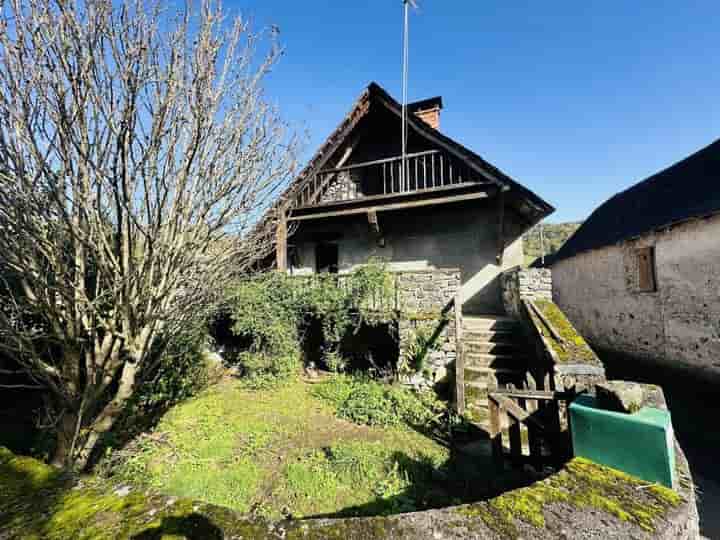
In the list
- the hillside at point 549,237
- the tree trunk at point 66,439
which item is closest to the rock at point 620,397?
the tree trunk at point 66,439

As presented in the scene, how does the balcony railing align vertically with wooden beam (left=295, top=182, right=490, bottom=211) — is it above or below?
above

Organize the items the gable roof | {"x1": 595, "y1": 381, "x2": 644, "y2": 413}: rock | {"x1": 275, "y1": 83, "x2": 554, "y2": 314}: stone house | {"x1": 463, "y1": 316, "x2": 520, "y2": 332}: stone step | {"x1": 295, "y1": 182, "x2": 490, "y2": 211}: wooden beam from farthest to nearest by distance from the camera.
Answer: {"x1": 275, "y1": 83, "x2": 554, "y2": 314}: stone house
{"x1": 295, "y1": 182, "x2": 490, "y2": 211}: wooden beam
the gable roof
{"x1": 463, "y1": 316, "x2": 520, "y2": 332}: stone step
{"x1": 595, "y1": 381, "x2": 644, "y2": 413}: rock

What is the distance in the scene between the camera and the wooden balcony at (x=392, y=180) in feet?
26.3

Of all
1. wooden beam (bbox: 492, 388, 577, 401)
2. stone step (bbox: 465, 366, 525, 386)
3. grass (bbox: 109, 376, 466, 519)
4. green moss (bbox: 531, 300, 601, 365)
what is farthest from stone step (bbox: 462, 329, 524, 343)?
wooden beam (bbox: 492, 388, 577, 401)

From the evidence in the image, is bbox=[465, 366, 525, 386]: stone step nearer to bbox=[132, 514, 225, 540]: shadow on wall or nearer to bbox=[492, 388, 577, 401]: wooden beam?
bbox=[492, 388, 577, 401]: wooden beam

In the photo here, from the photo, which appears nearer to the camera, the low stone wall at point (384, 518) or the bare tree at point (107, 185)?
the low stone wall at point (384, 518)

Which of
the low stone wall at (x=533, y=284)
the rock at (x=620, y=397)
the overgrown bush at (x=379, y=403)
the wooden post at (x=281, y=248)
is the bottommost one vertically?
the overgrown bush at (x=379, y=403)

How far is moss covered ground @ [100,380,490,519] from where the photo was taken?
10.9 feet

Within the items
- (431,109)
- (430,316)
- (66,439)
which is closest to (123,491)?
(66,439)

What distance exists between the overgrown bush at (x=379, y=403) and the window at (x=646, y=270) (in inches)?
305

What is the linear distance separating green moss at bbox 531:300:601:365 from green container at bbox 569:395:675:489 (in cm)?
292

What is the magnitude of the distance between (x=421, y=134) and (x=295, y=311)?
19.6ft

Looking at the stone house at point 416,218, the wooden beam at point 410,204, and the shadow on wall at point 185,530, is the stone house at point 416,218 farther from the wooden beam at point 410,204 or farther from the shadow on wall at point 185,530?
the shadow on wall at point 185,530

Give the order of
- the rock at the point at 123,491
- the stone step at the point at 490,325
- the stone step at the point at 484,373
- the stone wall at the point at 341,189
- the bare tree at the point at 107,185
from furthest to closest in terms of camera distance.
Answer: the stone wall at the point at 341,189
the stone step at the point at 490,325
the stone step at the point at 484,373
the bare tree at the point at 107,185
the rock at the point at 123,491
